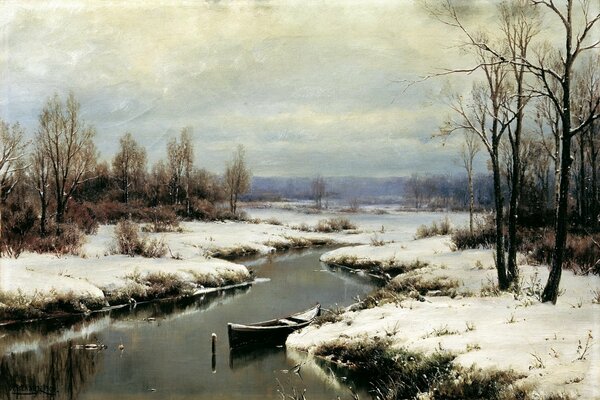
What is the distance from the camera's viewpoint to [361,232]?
37.3 metres

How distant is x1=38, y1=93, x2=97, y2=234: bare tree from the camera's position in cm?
1962

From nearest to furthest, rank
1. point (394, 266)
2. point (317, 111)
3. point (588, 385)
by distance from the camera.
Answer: point (588, 385) → point (317, 111) → point (394, 266)

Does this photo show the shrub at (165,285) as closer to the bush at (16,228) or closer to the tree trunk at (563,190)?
the bush at (16,228)

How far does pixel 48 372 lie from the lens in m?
11.4

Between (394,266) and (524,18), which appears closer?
(524,18)

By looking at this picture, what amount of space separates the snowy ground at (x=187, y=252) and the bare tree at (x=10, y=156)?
262 centimetres

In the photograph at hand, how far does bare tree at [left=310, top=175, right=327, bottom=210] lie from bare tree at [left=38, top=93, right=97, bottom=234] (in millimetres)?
11174

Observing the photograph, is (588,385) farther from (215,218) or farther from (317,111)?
(215,218)

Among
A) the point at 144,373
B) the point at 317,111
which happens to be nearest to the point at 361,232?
the point at 317,111

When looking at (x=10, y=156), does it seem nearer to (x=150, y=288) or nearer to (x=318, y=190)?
(x=150, y=288)

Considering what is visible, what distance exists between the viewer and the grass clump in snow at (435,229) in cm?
2938

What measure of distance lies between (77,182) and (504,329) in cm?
1974

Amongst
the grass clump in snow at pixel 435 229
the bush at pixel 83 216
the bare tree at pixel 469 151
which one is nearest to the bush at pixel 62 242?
the bush at pixel 83 216

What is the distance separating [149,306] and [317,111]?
9.87m
